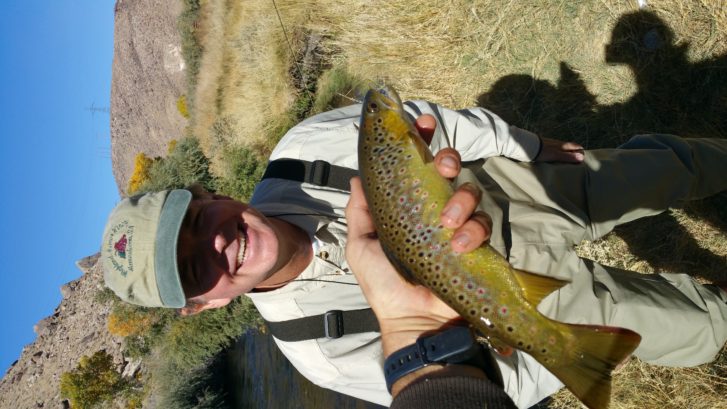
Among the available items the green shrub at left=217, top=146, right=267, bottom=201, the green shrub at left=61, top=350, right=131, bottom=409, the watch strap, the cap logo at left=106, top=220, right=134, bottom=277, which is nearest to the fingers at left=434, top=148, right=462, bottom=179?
the watch strap

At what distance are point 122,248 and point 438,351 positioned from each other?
7.68 feet

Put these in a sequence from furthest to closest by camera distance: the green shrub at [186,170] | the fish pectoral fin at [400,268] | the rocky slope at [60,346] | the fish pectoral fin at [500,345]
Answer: the rocky slope at [60,346], the green shrub at [186,170], the fish pectoral fin at [400,268], the fish pectoral fin at [500,345]

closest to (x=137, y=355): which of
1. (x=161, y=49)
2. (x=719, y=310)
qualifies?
(x=161, y=49)

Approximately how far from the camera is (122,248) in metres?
3.12

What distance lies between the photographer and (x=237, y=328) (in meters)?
9.43

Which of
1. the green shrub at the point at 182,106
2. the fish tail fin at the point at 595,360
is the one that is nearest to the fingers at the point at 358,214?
the fish tail fin at the point at 595,360

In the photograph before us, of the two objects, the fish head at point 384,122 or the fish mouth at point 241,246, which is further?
the fish mouth at point 241,246

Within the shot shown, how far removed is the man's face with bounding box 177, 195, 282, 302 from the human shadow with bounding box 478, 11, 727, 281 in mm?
3525

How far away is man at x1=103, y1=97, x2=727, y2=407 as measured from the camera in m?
2.73

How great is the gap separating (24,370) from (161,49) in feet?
45.0

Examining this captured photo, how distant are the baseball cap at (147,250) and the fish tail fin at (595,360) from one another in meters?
2.42

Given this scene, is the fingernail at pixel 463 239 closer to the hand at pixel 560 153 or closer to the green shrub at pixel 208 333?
the hand at pixel 560 153

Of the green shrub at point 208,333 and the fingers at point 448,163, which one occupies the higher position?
the fingers at point 448,163

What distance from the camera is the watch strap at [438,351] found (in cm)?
202
